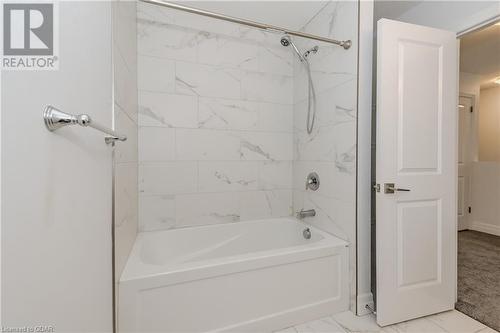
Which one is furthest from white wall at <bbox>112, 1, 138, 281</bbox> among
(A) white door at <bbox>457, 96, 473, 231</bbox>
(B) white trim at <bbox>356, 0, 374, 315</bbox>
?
(A) white door at <bbox>457, 96, 473, 231</bbox>

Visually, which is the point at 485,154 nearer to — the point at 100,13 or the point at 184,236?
the point at 184,236

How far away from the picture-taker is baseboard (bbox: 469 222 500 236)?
347cm

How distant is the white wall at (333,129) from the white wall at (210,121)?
272 millimetres

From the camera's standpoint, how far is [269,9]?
6.81ft

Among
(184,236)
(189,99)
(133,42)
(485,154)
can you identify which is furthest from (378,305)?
(485,154)

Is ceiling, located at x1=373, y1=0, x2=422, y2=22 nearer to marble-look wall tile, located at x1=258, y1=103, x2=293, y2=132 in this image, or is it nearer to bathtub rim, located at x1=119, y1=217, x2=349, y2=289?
marble-look wall tile, located at x1=258, y1=103, x2=293, y2=132

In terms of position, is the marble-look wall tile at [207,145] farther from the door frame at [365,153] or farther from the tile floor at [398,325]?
the tile floor at [398,325]

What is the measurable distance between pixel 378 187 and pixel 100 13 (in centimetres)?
179

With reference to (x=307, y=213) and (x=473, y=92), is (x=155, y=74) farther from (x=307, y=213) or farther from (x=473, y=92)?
(x=473, y=92)

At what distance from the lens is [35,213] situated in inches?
24.0

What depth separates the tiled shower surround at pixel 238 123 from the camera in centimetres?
187

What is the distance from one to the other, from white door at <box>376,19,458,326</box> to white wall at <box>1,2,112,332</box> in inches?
62.4

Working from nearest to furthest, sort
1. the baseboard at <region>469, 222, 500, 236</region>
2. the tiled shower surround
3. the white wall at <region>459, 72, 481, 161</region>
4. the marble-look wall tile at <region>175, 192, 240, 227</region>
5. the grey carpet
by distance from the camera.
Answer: the grey carpet < the tiled shower surround < the marble-look wall tile at <region>175, 192, 240, 227</region> < the baseboard at <region>469, 222, 500, 236</region> < the white wall at <region>459, 72, 481, 161</region>

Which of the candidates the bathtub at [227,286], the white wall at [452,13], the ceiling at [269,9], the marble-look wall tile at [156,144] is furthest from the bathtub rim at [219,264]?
the ceiling at [269,9]
